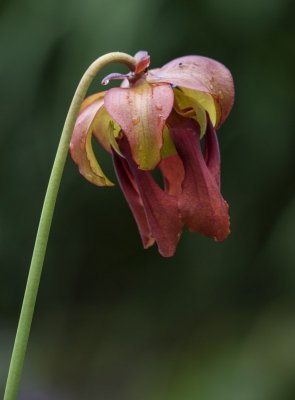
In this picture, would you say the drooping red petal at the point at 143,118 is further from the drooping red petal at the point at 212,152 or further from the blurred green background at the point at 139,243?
the blurred green background at the point at 139,243

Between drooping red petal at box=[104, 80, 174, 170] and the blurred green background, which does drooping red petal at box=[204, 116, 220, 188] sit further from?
the blurred green background

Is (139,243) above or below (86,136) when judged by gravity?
below

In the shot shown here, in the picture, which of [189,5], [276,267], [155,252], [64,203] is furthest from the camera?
[155,252]

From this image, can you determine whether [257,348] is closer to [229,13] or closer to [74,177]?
[74,177]

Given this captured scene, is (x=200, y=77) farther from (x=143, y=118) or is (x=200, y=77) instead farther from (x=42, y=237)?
(x=42, y=237)

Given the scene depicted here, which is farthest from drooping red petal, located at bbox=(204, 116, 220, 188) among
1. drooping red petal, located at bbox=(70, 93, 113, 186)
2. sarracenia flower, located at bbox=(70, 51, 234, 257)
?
drooping red petal, located at bbox=(70, 93, 113, 186)

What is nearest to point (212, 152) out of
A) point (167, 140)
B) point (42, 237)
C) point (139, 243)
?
point (167, 140)

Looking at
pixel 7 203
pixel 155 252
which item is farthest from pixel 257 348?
pixel 7 203

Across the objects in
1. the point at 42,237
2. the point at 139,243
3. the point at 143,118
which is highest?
the point at 143,118
